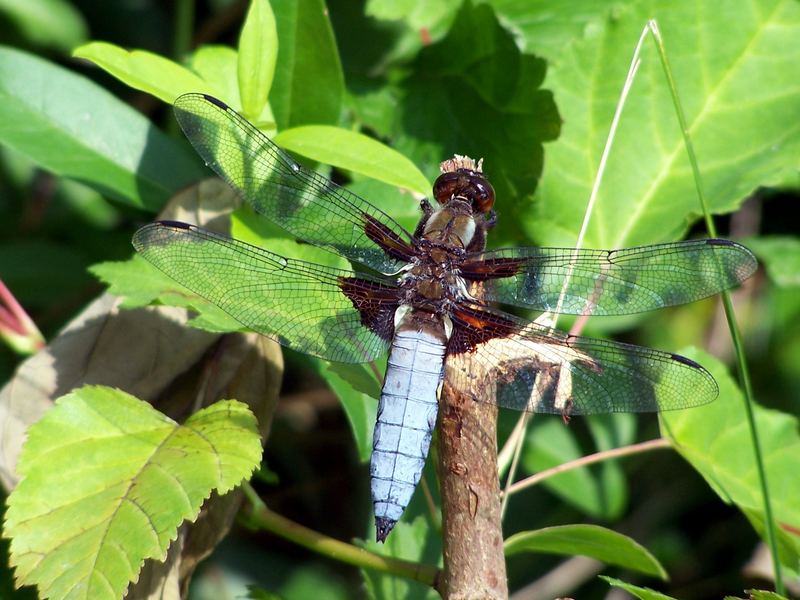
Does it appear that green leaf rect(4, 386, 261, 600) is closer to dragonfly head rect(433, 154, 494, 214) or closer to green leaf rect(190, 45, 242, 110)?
dragonfly head rect(433, 154, 494, 214)

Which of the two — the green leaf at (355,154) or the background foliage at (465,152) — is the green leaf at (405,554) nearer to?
the background foliage at (465,152)

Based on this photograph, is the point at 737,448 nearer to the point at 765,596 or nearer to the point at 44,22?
the point at 765,596

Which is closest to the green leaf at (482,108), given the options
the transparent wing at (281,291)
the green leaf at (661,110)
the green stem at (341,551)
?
the green leaf at (661,110)

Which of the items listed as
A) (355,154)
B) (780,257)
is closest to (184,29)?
(355,154)

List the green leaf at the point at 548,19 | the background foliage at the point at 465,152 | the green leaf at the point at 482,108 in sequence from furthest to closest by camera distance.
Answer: the green leaf at the point at 548,19 < the green leaf at the point at 482,108 < the background foliage at the point at 465,152

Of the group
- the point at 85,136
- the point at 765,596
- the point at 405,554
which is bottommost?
the point at 765,596
